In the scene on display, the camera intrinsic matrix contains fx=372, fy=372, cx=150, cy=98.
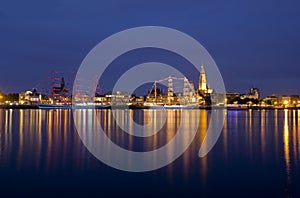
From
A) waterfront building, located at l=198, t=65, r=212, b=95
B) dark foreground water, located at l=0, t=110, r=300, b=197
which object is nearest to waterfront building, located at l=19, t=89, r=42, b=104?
waterfront building, located at l=198, t=65, r=212, b=95

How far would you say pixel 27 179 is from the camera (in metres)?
8.26

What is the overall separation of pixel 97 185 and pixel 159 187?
51.4 inches

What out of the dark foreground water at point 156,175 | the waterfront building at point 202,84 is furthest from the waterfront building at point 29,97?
the dark foreground water at point 156,175

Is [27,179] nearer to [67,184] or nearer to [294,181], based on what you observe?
[67,184]

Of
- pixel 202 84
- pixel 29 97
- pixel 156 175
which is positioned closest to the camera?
pixel 156 175

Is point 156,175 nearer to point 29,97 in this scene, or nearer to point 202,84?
point 29,97

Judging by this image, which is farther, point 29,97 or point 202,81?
point 202,81

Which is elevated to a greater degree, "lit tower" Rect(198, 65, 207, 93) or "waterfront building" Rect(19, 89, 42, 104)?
"lit tower" Rect(198, 65, 207, 93)

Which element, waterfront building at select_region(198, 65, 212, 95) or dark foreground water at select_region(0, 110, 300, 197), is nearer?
dark foreground water at select_region(0, 110, 300, 197)

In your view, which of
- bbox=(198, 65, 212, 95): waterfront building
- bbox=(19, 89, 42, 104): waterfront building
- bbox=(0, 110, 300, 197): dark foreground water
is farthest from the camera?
bbox=(198, 65, 212, 95): waterfront building

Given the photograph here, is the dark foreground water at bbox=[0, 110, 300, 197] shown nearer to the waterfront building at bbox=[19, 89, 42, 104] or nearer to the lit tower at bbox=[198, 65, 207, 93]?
the waterfront building at bbox=[19, 89, 42, 104]

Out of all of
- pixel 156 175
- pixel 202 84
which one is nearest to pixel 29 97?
pixel 202 84

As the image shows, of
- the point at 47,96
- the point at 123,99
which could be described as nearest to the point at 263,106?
the point at 123,99

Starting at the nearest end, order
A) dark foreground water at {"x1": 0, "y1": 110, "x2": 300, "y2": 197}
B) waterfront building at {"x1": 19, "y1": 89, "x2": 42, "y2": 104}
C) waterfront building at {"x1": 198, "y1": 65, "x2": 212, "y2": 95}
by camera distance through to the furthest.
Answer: dark foreground water at {"x1": 0, "y1": 110, "x2": 300, "y2": 197} < waterfront building at {"x1": 19, "y1": 89, "x2": 42, "y2": 104} < waterfront building at {"x1": 198, "y1": 65, "x2": 212, "y2": 95}
